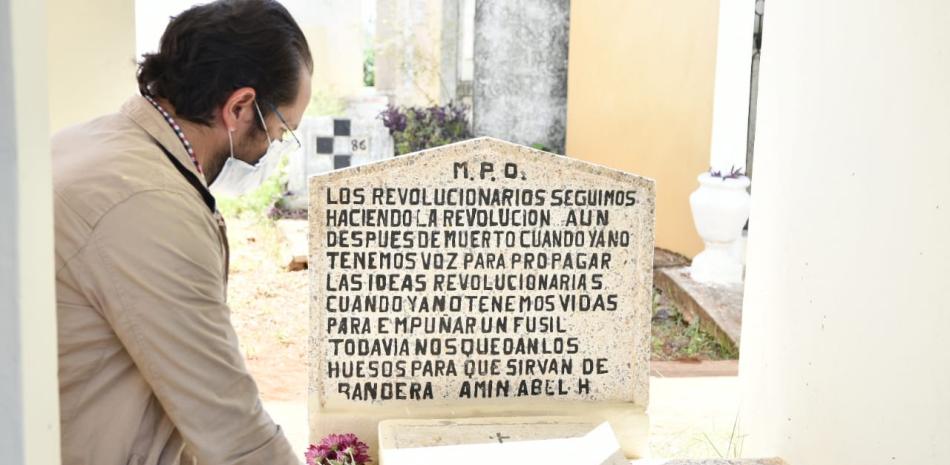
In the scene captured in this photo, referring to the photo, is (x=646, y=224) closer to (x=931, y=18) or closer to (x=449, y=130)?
(x=931, y=18)

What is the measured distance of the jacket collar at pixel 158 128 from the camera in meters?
2.01

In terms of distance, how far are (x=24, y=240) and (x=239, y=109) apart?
104 cm

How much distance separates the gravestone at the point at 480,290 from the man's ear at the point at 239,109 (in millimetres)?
1308

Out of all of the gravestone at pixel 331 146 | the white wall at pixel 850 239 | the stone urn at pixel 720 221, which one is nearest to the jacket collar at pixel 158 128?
the white wall at pixel 850 239

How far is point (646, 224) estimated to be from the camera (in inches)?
Result: 144

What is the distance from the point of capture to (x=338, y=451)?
3324mm

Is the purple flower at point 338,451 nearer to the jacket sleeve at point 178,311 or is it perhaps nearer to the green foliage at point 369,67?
the jacket sleeve at point 178,311

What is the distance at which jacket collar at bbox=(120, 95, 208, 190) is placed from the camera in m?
2.01

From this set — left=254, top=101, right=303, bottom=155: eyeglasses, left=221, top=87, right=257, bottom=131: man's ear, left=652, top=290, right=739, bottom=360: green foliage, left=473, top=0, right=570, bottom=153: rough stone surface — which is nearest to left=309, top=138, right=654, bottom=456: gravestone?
left=254, top=101, right=303, bottom=155: eyeglasses

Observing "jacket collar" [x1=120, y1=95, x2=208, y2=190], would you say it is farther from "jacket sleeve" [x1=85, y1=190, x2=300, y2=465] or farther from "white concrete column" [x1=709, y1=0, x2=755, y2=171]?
"white concrete column" [x1=709, y1=0, x2=755, y2=171]

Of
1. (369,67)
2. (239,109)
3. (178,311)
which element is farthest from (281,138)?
(369,67)

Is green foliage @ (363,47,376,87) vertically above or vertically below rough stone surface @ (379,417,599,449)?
above

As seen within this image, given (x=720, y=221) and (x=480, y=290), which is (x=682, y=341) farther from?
(x=480, y=290)

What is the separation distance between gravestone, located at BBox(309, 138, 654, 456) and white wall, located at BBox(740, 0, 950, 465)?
458mm
